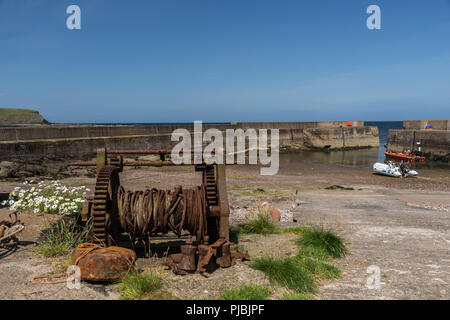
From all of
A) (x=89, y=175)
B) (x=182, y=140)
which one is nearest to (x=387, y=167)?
(x=182, y=140)

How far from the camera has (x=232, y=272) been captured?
421 centimetres

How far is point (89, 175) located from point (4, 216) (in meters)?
11.7

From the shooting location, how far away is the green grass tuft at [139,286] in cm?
346

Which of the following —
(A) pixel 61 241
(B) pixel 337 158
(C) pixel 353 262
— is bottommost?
(B) pixel 337 158

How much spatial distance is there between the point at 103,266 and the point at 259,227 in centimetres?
331

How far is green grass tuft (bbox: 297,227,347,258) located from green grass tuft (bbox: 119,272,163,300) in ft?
8.02

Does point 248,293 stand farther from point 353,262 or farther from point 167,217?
point 353,262

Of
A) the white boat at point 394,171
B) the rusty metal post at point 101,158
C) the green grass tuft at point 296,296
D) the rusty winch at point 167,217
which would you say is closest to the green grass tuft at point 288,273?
the green grass tuft at point 296,296

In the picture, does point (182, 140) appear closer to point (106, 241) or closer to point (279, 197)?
point (279, 197)

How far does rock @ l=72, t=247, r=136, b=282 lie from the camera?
12.2 ft

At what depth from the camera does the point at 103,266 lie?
374 cm

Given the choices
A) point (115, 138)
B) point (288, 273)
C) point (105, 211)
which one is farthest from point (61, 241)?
point (115, 138)

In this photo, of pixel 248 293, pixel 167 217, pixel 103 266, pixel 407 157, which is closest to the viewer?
pixel 248 293

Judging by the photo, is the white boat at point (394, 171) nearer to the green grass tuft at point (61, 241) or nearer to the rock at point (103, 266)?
the green grass tuft at point (61, 241)
